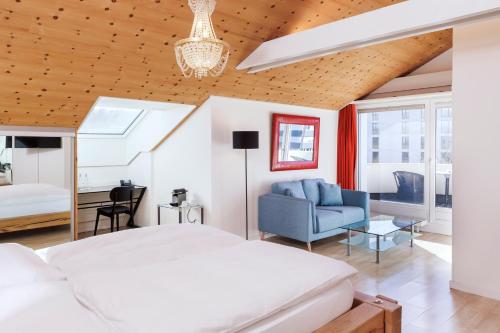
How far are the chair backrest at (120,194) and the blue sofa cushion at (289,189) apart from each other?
2029 millimetres

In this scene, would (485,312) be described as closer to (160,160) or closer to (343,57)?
(343,57)

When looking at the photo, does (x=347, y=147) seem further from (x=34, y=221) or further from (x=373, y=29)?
(x=34, y=221)

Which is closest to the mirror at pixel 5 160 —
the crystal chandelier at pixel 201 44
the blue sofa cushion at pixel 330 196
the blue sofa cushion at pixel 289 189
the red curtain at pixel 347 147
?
the crystal chandelier at pixel 201 44

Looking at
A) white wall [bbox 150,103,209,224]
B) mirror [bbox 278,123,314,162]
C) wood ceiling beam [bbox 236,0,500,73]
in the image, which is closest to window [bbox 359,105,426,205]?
mirror [bbox 278,123,314,162]

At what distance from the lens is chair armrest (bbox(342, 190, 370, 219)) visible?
5.57 meters

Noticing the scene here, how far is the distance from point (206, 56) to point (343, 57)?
3.08 meters

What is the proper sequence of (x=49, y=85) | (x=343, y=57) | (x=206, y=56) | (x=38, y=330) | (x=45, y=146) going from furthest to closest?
(x=343, y=57) → (x=45, y=146) → (x=49, y=85) → (x=206, y=56) → (x=38, y=330)

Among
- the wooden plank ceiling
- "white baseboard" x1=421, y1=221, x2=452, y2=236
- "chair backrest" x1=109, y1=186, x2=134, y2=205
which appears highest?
the wooden plank ceiling

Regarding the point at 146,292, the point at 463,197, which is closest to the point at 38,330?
the point at 146,292

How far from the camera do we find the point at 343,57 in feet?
16.2

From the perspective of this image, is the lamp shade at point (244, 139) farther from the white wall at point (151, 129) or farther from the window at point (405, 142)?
the window at point (405, 142)

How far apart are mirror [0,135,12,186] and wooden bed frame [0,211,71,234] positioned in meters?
0.43

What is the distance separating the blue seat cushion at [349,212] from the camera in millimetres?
5236

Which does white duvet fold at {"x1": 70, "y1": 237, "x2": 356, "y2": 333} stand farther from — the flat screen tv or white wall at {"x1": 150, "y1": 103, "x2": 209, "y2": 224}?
white wall at {"x1": 150, "y1": 103, "x2": 209, "y2": 224}
